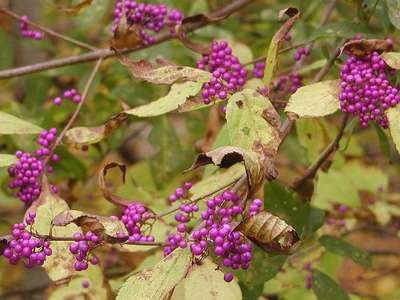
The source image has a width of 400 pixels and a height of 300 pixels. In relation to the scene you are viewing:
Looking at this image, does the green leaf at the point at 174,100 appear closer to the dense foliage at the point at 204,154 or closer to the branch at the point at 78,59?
the dense foliage at the point at 204,154

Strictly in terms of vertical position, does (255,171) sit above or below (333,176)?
above

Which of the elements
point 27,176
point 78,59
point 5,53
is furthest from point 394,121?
point 5,53

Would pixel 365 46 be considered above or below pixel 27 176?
above

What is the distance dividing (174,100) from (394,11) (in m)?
0.45

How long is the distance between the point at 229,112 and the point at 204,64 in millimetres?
363

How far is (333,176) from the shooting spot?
6.98ft

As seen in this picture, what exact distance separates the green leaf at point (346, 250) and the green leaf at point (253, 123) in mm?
585

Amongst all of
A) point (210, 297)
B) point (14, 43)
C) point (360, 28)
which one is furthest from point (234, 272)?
point (14, 43)

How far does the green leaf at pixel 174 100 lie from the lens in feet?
4.26

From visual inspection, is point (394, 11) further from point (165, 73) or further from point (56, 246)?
point (56, 246)

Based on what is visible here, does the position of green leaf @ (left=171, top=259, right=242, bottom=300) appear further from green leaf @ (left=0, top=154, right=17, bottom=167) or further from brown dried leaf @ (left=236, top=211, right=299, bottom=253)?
green leaf @ (left=0, top=154, right=17, bottom=167)

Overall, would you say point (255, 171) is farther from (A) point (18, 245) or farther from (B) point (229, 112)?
(A) point (18, 245)

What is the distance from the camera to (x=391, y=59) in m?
1.17

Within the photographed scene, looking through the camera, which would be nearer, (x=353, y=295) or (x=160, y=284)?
(x=160, y=284)
